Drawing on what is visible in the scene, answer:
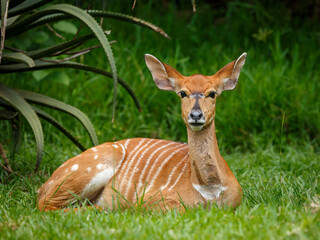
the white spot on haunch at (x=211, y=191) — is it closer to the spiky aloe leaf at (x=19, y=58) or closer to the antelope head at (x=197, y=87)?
the antelope head at (x=197, y=87)

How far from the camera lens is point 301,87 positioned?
629 cm

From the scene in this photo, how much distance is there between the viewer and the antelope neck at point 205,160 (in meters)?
3.34

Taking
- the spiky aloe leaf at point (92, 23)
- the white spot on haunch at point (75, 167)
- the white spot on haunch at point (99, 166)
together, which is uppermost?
the spiky aloe leaf at point (92, 23)

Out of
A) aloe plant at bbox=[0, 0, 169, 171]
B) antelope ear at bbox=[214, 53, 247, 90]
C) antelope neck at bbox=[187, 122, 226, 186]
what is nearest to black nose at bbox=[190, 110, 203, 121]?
antelope neck at bbox=[187, 122, 226, 186]

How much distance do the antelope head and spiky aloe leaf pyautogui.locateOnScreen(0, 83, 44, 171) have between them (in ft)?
3.21

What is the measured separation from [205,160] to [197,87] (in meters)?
0.47

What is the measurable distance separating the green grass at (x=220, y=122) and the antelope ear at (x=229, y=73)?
774 millimetres

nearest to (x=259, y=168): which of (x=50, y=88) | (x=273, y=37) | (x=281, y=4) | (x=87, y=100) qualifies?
(x=87, y=100)

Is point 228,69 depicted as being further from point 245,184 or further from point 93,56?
point 93,56

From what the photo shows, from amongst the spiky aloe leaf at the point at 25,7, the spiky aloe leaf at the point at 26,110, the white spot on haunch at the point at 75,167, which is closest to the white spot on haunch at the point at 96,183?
the white spot on haunch at the point at 75,167

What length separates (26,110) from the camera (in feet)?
13.1

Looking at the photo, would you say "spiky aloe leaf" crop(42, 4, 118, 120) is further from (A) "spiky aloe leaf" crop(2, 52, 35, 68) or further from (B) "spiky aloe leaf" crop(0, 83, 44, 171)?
(B) "spiky aloe leaf" crop(0, 83, 44, 171)

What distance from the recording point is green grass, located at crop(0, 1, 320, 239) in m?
2.77

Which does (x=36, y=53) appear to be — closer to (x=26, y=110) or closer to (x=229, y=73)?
(x=26, y=110)
